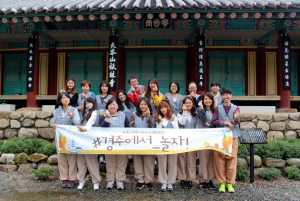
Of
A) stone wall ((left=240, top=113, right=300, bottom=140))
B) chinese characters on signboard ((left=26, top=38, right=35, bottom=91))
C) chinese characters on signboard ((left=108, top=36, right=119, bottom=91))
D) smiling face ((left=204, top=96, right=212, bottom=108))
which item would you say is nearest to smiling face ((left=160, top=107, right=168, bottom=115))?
smiling face ((left=204, top=96, right=212, bottom=108))

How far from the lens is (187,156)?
160 inches

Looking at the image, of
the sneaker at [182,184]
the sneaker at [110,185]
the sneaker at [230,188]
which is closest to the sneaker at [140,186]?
the sneaker at [110,185]

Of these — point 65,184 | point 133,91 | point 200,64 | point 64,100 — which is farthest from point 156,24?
point 65,184

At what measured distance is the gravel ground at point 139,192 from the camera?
3773 mm

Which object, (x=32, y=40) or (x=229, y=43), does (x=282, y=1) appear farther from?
(x=32, y=40)

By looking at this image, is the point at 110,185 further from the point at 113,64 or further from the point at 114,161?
the point at 113,64

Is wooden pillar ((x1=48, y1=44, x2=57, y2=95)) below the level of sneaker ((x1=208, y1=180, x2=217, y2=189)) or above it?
above

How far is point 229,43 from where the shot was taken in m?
8.49

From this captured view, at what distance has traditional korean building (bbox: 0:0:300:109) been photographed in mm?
7145

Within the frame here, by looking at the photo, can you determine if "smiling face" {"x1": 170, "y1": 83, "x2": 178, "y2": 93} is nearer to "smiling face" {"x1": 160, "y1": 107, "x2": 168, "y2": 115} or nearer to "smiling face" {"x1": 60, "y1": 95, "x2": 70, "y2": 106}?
"smiling face" {"x1": 160, "y1": 107, "x2": 168, "y2": 115}

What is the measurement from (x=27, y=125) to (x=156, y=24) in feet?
16.5

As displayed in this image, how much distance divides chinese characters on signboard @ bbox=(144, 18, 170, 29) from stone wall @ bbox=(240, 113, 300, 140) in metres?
3.69

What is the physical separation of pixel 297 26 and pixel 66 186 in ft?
26.2

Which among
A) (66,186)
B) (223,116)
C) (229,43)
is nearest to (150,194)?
(66,186)
